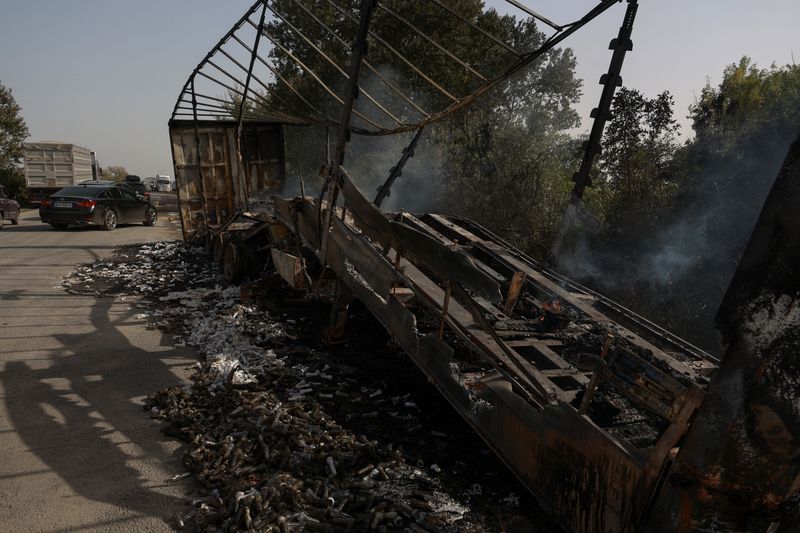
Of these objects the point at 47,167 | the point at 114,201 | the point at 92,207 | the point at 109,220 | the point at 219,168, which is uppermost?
the point at 47,167

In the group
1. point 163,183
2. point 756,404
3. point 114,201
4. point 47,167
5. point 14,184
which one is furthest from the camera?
point 163,183

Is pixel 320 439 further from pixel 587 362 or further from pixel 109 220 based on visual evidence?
pixel 109 220

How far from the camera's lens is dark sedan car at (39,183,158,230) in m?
15.9

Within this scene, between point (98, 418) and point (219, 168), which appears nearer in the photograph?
point (98, 418)

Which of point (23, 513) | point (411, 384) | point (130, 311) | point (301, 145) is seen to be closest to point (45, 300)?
point (130, 311)

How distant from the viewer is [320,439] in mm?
3945

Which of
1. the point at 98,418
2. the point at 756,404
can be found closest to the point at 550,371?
the point at 756,404

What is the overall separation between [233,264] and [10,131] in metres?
26.7

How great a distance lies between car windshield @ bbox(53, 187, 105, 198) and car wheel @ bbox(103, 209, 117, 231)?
692 mm

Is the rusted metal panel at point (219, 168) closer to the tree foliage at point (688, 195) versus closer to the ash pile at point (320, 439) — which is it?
the ash pile at point (320, 439)

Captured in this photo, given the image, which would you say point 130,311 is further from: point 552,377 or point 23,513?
point 552,377

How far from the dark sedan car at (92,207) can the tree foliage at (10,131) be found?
1349 cm

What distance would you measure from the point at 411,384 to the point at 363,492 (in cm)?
184

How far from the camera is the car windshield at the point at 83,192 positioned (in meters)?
16.4
